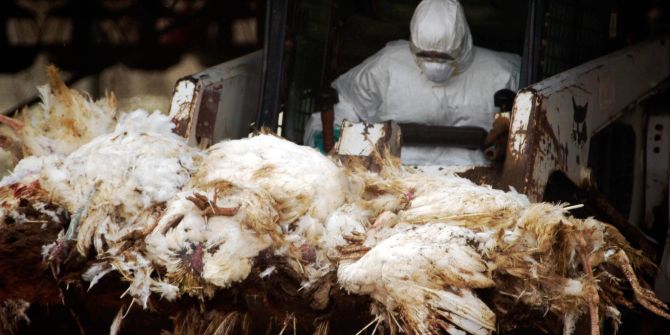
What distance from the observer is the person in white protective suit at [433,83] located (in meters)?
4.30

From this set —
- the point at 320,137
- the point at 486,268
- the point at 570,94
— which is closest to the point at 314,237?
the point at 486,268

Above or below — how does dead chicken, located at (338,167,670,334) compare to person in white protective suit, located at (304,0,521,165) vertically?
below

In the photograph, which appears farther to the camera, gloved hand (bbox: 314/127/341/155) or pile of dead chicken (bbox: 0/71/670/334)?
gloved hand (bbox: 314/127/341/155)

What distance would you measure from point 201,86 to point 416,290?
2.22 metres

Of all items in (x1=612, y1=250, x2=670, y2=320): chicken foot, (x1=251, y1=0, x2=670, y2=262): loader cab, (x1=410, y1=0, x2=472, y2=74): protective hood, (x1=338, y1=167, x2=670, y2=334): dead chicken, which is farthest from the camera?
(x1=410, y1=0, x2=472, y2=74): protective hood

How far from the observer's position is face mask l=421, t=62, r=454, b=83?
4.44 m

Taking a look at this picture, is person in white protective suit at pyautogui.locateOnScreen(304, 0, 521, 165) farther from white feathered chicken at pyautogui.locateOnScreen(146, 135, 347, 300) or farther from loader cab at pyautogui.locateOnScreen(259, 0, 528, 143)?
white feathered chicken at pyautogui.locateOnScreen(146, 135, 347, 300)

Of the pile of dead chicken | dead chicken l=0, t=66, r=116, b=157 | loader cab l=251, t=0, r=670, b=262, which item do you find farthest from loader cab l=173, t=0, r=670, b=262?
the pile of dead chicken

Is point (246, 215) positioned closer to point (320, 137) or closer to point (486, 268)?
point (486, 268)

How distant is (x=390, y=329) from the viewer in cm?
175

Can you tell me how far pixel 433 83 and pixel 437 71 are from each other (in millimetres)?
102

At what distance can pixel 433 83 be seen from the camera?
4.54 meters

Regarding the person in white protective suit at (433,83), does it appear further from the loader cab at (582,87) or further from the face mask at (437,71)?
the loader cab at (582,87)

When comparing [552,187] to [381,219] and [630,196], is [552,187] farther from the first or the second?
[381,219]
